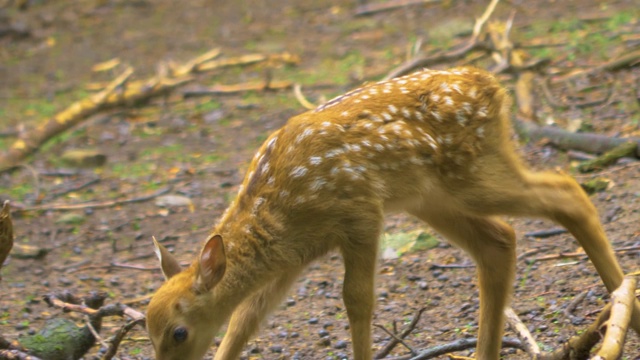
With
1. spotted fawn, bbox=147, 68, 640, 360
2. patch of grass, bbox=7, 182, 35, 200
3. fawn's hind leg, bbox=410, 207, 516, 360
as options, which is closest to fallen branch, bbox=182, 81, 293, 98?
patch of grass, bbox=7, 182, 35, 200

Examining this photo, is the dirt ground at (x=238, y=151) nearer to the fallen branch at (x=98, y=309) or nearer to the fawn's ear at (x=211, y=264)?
the fallen branch at (x=98, y=309)

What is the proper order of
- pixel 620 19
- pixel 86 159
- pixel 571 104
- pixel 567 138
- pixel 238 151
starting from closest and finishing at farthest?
1. pixel 567 138
2. pixel 571 104
3. pixel 238 151
4. pixel 86 159
5. pixel 620 19

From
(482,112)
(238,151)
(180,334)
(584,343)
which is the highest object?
(482,112)

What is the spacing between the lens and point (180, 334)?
194 inches

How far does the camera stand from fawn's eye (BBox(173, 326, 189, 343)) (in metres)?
4.90

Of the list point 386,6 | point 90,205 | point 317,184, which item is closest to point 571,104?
point 90,205

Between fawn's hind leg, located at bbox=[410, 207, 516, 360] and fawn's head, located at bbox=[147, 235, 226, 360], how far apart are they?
123cm

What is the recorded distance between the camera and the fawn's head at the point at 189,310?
4855mm

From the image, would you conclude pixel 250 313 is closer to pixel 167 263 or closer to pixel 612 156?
pixel 167 263

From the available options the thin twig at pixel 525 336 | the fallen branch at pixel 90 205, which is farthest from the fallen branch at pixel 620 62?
the thin twig at pixel 525 336

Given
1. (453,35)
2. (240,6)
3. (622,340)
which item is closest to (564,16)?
(453,35)

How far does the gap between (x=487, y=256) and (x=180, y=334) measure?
173 centimetres

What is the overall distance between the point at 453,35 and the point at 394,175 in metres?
7.45

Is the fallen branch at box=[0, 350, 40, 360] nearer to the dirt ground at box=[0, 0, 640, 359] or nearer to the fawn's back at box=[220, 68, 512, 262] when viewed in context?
the dirt ground at box=[0, 0, 640, 359]
